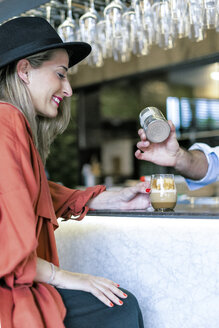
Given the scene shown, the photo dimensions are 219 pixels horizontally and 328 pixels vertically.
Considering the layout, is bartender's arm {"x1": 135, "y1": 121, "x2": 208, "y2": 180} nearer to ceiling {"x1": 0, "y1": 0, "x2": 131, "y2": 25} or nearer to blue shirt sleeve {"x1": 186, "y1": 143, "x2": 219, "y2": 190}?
blue shirt sleeve {"x1": 186, "y1": 143, "x2": 219, "y2": 190}

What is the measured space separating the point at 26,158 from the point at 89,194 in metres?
0.61

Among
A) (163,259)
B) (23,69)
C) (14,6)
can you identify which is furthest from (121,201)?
(14,6)

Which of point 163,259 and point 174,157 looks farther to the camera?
point 174,157

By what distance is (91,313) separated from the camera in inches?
50.3

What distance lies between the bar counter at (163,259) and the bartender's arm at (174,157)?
10.4 inches

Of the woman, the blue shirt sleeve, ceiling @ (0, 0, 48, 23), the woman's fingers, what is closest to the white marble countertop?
the woman

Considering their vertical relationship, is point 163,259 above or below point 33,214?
below

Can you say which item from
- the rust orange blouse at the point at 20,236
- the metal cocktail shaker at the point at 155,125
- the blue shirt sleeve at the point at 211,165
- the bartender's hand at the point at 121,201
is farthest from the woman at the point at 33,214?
the blue shirt sleeve at the point at 211,165

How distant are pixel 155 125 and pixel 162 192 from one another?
0.25 m

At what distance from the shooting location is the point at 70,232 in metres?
1.90

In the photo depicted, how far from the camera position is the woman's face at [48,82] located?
148 cm

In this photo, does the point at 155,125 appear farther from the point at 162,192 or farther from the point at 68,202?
the point at 68,202

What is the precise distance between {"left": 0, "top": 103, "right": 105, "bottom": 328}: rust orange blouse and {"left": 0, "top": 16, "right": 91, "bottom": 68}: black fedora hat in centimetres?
20

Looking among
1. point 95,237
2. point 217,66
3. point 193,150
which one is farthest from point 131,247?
point 217,66
